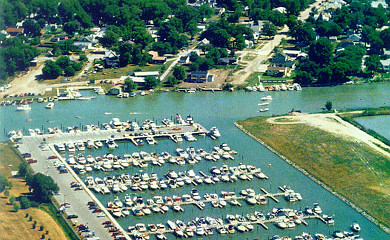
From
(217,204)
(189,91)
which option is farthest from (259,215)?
(189,91)

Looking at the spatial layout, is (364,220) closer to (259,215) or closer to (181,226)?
(259,215)

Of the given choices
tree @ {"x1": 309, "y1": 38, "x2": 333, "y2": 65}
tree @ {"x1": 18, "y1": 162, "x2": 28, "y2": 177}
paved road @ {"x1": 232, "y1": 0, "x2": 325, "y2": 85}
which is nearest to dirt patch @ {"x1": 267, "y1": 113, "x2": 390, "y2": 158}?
paved road @ {"x1": 232, "y1": 0, "x2": 325, "y2": 85}

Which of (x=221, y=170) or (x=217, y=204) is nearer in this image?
(x=217, y=204)

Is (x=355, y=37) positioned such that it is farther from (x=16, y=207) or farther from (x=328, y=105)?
(x=16, y=207)

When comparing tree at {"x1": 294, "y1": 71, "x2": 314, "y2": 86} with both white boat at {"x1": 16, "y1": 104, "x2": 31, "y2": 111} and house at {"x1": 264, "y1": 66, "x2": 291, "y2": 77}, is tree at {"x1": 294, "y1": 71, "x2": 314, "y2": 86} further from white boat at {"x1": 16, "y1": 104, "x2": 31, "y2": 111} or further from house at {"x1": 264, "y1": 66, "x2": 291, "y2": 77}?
white boat at {"x1": 16, "y1": 104, "x2": 31, "y2": 111}

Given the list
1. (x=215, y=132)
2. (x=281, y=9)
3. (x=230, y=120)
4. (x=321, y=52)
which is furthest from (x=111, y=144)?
(x=281, y=9)

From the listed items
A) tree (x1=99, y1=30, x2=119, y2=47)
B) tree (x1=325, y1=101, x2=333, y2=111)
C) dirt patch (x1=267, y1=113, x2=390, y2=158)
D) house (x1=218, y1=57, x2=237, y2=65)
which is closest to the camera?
dirt patch (x1=267, y1=113, x2=390, y2=158)

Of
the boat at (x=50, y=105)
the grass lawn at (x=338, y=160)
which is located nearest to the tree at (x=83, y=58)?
the boat at (x=50, y=105)
